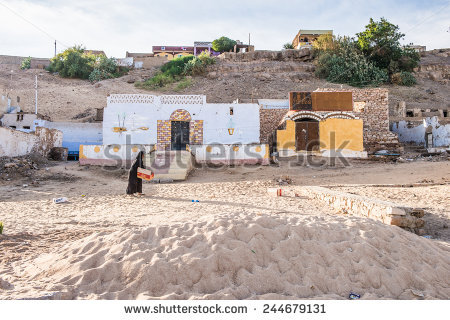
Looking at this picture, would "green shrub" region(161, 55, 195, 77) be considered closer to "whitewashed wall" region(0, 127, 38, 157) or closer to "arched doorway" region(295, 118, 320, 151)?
"whitewashed wall" region(0, 127, 38, 157)

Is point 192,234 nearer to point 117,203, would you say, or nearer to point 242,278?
point 242,278

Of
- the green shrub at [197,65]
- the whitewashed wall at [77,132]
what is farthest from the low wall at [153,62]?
the whitewashed wall at [77,132]

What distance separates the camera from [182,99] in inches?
721

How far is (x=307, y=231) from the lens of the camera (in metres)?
3.65

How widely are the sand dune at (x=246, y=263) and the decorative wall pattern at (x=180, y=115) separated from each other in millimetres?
14632

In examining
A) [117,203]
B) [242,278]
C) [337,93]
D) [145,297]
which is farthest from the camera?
[337,93]

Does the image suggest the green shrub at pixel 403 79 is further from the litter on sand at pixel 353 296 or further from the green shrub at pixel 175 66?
the litter on sand at pixel 353 296

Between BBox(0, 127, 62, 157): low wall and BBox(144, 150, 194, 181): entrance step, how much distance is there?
6298 millimetres

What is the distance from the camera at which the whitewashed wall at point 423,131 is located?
1667 cm

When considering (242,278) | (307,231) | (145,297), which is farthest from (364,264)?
(145,297)

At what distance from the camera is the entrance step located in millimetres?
12875

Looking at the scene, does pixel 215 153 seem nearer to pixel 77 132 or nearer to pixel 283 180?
pixel 283 180
